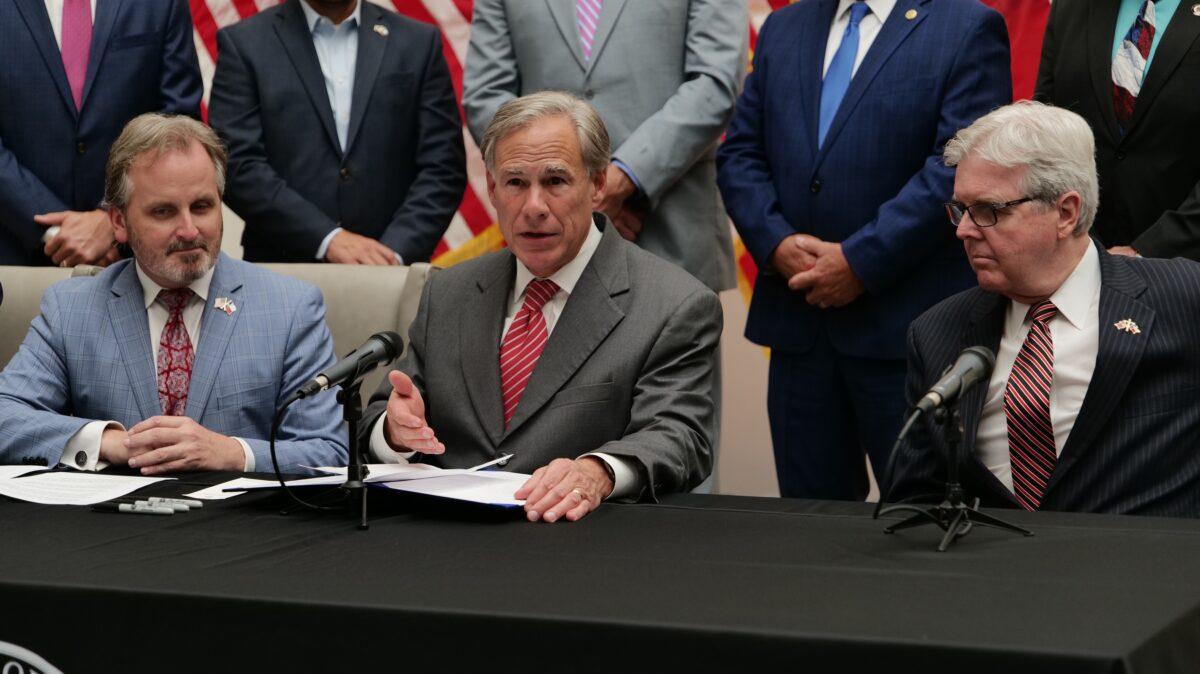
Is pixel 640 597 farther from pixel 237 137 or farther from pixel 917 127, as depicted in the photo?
pixel 237 137

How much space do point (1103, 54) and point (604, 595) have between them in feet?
8.27

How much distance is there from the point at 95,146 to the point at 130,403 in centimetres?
140

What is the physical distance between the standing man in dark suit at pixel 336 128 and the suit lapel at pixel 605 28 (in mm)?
608

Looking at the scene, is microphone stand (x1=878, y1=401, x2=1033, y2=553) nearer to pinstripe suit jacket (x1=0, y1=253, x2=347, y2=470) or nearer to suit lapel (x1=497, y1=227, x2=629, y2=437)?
suit lapel (x1=497, y1=227, x2=629, y2=437)

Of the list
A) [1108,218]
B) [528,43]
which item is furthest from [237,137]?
[1108,218]

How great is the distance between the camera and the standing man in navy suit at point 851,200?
3.80 metres

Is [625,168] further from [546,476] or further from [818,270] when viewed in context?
[546,476]

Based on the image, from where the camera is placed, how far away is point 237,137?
4.40 meters

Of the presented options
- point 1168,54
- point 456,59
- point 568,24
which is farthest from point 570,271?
point 456,59

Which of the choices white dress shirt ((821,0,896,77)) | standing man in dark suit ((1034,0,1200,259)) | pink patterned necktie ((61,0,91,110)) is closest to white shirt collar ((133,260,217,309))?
pink patterned necktie ((61,0,91,110))

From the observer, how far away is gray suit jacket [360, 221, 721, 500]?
296cm

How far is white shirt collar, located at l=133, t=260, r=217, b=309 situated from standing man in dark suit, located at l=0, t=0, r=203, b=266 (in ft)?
2.98

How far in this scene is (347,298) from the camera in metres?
3.82

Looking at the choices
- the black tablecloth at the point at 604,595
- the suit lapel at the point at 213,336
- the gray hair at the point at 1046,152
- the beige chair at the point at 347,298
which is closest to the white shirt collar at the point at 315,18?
the beige chair at the point at 347,298
